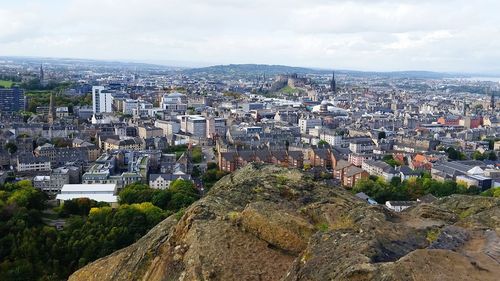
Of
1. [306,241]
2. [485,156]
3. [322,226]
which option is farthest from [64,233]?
[485,156]

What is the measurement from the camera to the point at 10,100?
217 feet

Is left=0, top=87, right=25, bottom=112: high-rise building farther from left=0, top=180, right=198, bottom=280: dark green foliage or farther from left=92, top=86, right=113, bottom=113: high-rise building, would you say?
left=0, top=180, right=198, bottom=280: dark green foliage

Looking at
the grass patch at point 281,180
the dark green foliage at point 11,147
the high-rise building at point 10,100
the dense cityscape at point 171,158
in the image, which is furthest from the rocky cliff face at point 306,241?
the high-rise building at point 10,100

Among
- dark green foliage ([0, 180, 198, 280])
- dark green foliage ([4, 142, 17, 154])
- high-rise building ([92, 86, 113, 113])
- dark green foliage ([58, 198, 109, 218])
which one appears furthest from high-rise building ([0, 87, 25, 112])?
dark green foliage ([58, 198, 109, 218])

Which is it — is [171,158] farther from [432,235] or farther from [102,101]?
[102,101]

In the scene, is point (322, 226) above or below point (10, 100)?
above

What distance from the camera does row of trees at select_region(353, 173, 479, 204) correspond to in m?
28.0

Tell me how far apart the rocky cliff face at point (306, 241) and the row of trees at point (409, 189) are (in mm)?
19407

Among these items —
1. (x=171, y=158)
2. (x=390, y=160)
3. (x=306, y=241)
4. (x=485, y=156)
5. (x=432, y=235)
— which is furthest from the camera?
(x=485, y=156)

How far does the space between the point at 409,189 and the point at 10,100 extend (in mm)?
54291

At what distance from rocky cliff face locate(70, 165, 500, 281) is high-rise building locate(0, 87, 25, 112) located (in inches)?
2534

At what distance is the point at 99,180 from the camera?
101 ft

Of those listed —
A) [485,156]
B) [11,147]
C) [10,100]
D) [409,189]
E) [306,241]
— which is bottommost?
[11,147]

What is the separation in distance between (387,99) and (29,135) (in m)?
68.2
